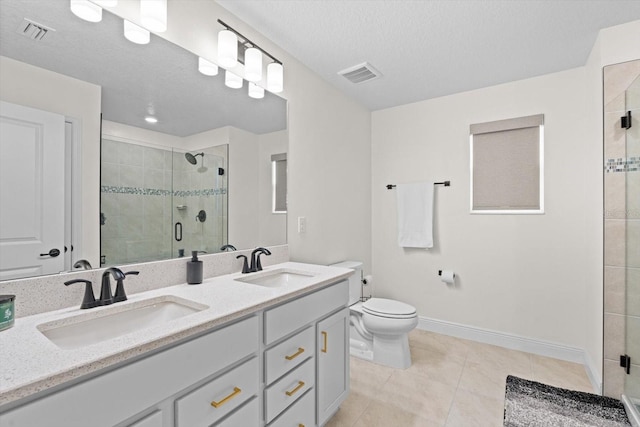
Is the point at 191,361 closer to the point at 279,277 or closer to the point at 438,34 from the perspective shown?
the point at 279,277

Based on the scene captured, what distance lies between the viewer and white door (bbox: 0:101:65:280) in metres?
1.04

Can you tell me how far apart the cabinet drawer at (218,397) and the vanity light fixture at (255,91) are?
1582 millimetres

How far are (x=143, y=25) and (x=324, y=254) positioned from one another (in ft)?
6.38

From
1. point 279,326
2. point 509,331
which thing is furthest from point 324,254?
point 509,331

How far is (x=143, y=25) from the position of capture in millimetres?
1425

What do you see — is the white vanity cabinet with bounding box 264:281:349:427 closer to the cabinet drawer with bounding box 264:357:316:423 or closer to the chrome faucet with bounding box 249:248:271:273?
the cabinet drawer with bounding box 264:357:316:423

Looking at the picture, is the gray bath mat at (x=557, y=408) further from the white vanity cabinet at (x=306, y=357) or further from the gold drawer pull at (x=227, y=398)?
the gold drawer pull at (x=227, y=398)

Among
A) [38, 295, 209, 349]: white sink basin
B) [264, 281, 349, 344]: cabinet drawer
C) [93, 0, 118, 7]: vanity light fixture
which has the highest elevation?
[93, 0, 118, 7]: vanity light fixture

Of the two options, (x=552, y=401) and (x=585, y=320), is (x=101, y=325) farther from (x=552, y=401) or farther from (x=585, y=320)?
(x=585, y=320)

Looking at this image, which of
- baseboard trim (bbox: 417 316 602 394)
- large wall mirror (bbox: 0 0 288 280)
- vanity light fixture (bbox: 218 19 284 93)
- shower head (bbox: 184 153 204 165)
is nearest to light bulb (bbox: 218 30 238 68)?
vanity light fixture (bbox: 218 19 284 93)

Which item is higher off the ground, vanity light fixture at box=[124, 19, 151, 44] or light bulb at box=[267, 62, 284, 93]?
light bulb at box=[267, 62, 284, 93]

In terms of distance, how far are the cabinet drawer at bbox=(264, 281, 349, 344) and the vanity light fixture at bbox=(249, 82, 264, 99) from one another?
1.31 metres

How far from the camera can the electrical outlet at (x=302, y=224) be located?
2389 mm

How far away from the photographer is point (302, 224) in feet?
7.93
